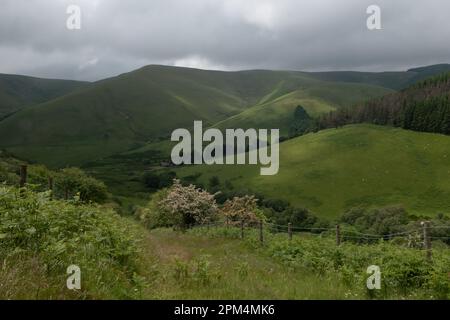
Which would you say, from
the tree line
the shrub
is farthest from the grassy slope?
the shrub

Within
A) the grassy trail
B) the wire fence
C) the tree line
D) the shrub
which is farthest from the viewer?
the tree line

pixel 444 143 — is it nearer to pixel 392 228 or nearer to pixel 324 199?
pixel 324 199

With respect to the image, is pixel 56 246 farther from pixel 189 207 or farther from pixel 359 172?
pixel 359 172

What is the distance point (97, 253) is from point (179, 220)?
44.3 metres

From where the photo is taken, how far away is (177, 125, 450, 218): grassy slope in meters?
123

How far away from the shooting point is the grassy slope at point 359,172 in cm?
12344

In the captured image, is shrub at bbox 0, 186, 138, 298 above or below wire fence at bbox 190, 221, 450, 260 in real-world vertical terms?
above

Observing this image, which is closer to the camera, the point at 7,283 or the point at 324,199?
the point at 7,283

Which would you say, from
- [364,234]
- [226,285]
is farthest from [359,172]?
[226,285]

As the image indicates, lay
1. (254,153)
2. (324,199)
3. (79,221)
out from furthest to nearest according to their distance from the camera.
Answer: (254,153) → (324,199) → (79,221)

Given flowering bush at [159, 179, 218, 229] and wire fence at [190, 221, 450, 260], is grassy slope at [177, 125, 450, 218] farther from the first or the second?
wire fence at [190, 221, 450, 260]

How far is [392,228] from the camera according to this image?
89.9 metres

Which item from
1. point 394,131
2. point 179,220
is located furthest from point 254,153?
point 179,220
